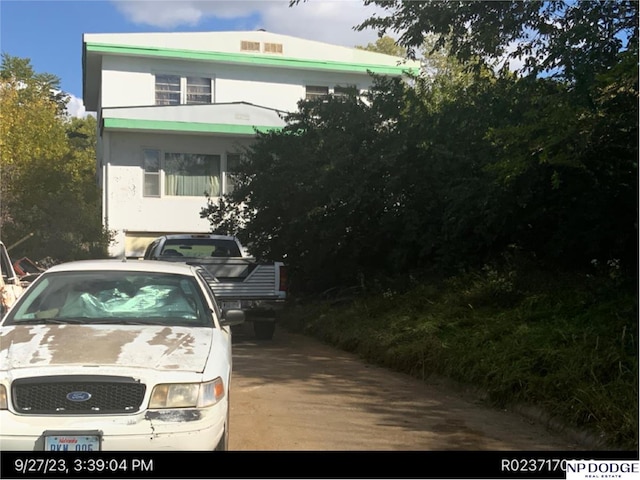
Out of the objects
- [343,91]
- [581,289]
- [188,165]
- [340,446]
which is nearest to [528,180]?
[581,289]

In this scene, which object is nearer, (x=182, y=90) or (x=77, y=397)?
(x=77, y=397)

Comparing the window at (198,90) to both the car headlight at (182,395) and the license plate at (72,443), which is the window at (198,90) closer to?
the car headlight at (182,395)

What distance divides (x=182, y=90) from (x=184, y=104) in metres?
2.12

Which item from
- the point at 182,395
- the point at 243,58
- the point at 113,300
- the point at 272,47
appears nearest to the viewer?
the point at 182,395

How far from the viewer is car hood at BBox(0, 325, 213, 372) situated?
484 centimetres

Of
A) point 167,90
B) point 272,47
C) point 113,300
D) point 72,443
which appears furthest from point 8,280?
point 272,47

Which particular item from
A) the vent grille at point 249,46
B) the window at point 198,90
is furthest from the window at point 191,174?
the vent grille at point 249,46

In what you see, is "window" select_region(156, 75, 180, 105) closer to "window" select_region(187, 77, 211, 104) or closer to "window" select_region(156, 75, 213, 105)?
"window" select_region(156, 75, 213, 105)

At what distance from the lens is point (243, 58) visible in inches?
1013

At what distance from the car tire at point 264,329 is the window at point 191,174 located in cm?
1144

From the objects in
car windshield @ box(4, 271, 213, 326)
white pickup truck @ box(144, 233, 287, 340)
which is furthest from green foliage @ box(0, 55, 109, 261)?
car windshield @ box(4, 271, 213, 326)

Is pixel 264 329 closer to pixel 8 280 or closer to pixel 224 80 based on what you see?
pixel 8 280

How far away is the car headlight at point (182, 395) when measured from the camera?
15.4 ft

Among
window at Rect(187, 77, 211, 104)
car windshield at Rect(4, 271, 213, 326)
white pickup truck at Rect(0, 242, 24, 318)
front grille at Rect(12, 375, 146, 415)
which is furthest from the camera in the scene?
window at Rect(187, 77, 211, 104)
